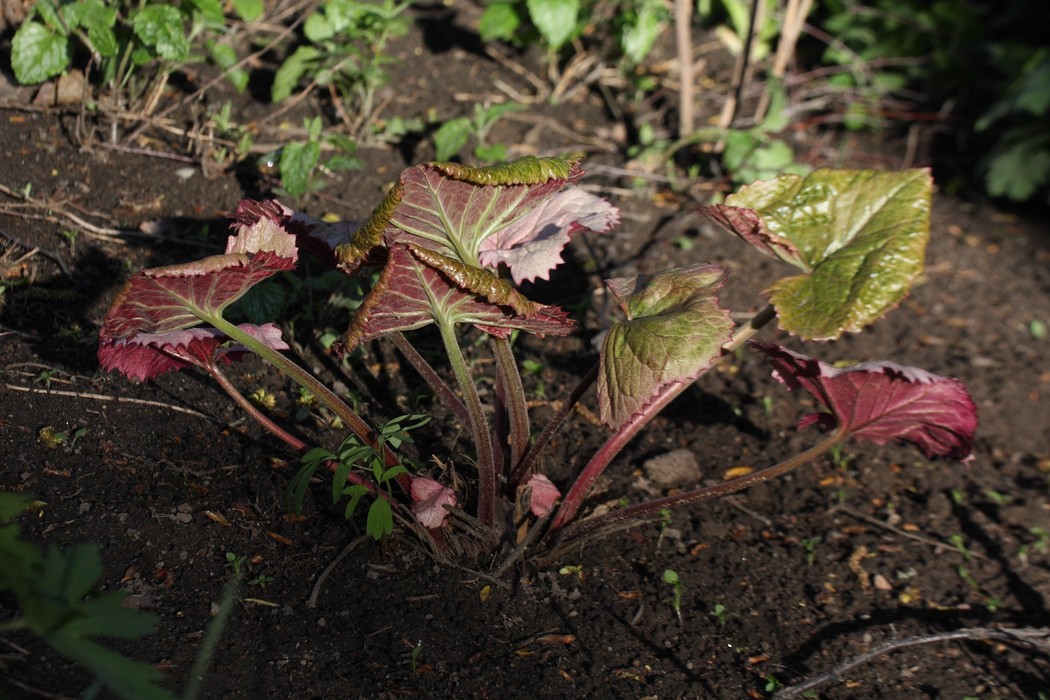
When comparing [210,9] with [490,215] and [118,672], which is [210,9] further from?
[118,672]

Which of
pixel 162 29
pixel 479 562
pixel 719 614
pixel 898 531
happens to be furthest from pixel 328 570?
pixel 162 29

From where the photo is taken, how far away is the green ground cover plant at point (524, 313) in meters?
1.57

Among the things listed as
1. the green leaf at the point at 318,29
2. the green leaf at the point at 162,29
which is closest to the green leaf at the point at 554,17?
the green leaf at the point at 318,29

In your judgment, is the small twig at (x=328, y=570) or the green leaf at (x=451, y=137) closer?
the small twig at (x=328, y=570)

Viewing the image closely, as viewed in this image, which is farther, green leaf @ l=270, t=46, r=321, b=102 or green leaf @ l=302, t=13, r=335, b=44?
green leaf @ l=302, t=13, r=335, b=44

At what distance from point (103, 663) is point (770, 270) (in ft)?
8.45

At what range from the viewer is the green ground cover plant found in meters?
1.57

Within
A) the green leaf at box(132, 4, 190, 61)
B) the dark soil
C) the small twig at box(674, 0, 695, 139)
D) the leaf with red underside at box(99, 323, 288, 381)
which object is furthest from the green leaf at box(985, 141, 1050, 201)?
the leaf with red underside at box(99, 323, 288, 381)

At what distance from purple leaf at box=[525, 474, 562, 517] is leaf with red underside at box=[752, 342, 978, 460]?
1.60 feet

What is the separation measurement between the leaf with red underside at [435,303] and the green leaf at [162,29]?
133 cm

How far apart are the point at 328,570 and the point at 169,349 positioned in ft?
1.65

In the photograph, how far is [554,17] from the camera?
320 centimetres

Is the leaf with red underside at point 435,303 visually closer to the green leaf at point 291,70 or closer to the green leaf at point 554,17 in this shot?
the green leaf at point 291,70

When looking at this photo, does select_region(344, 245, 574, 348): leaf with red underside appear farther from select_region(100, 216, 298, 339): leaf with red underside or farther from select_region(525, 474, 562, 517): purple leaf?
select_region(525, 474, 562, 517): purple leaf
